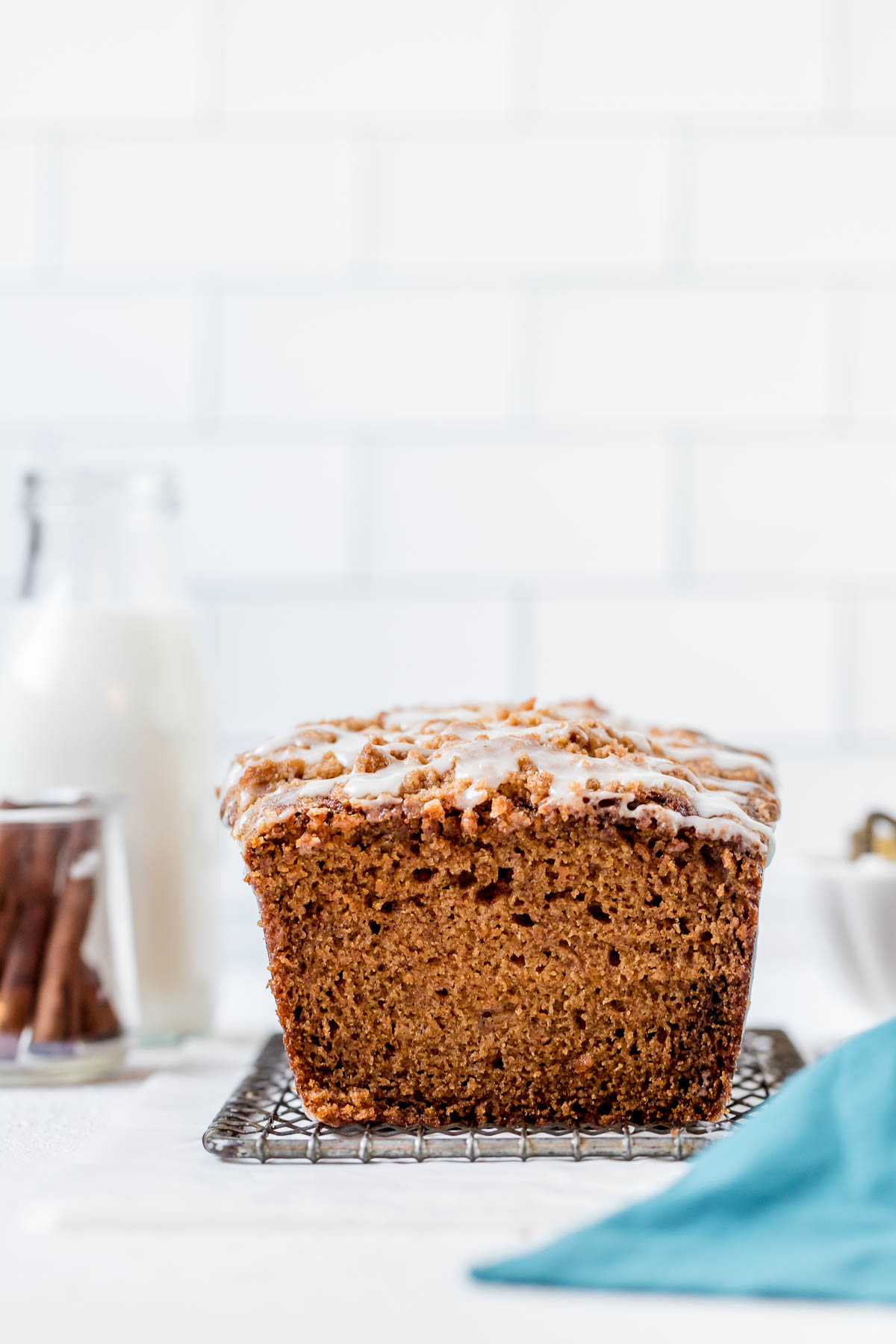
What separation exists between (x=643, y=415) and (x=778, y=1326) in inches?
48.7

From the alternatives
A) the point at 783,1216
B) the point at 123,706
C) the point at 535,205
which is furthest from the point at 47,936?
the point at 535,205

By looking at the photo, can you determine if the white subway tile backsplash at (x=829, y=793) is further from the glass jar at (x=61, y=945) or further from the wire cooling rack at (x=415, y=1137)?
the glass jar at (x=61, y=945)

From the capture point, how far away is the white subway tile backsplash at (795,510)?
1.64 meters

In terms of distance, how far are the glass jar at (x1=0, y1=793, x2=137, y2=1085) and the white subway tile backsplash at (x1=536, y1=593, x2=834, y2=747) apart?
701mm

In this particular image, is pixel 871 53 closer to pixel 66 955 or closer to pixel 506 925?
pixel 506 925

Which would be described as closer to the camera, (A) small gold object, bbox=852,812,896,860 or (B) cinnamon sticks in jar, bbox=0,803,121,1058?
(B) cinnamon sticks in jar, bbox=0,803,121,1058

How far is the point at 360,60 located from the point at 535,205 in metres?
0.28

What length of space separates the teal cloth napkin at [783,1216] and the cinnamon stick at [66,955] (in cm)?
56

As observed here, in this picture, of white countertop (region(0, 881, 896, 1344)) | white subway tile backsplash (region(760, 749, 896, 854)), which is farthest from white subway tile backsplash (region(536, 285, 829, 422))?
white countertop (region(0, 881, 896, 1344))

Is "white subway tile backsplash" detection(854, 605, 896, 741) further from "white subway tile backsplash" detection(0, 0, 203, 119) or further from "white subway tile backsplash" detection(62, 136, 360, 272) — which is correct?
"white subway tile backsplash" detection(0, 0, 203, 119)

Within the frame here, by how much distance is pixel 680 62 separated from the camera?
1.65 m

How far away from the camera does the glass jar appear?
3.45ft

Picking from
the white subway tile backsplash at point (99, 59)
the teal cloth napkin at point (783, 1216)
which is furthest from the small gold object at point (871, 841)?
the white subway tile backsplash at point (99, 59)

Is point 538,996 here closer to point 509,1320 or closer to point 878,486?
point 509,1320
